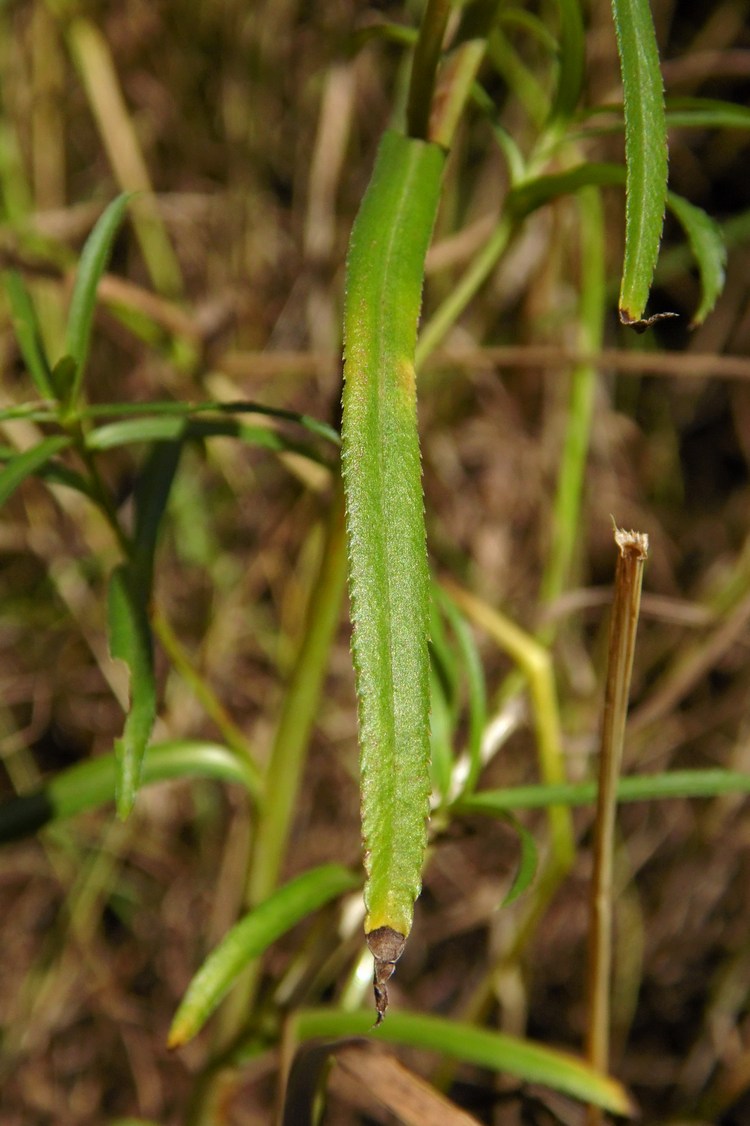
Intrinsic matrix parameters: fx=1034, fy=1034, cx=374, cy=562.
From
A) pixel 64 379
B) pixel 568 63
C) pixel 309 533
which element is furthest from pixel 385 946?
pixel 309 533

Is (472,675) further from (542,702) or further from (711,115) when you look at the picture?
(711,115)

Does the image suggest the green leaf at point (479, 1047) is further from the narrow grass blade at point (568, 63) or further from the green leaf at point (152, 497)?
the narrow grass blade at point (568, 63)

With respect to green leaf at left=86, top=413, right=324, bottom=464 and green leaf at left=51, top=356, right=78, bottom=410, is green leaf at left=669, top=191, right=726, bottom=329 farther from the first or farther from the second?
green leaf at left=51, top=356, right=78, bottom=410

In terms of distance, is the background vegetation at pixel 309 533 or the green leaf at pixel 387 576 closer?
the green leaf at pixel 387 576

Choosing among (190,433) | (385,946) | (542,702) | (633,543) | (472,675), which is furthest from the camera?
(542,702)

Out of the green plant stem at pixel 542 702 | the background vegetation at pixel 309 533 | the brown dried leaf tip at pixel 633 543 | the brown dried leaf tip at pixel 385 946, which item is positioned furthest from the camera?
the background vegetation at pixel 309 533

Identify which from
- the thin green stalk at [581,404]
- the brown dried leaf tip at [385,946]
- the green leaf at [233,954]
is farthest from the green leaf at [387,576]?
the thin green stalk at [581,404]
